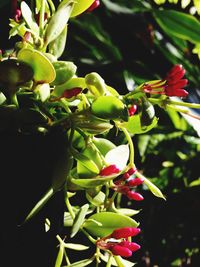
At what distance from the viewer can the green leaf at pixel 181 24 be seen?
2.99 ft

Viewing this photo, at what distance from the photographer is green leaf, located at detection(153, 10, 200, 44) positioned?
912mm

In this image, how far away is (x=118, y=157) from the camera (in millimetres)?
440

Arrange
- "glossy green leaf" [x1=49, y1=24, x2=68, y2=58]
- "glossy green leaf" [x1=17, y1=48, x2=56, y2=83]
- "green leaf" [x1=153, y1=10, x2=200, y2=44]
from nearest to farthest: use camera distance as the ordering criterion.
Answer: "glossy green leaf" [x1=17, y1=48, x2=56, y2=83]
"glossy green leaf" [x1=49, y1=24, x2=68, y2=58]
"green leaf" [x1=153, y1=10, x2=200, y2=44]

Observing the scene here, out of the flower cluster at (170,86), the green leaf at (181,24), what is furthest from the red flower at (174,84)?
the green leaf at (181,24)

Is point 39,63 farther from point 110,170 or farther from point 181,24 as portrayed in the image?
point 181,24

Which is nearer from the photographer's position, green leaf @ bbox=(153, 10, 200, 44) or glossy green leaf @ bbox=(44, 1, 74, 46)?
glossy green leaf @ bbox=(44, 1, 74, 46)

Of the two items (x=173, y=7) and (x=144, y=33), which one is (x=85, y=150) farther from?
(x=173, y=7)

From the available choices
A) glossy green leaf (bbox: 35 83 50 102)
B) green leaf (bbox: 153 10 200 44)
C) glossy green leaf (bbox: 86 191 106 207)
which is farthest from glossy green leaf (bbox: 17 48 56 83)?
green leaf (bbox: 153 10 200 44)

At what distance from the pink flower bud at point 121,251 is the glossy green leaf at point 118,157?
0.26ft

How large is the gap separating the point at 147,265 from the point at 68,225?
75 cm

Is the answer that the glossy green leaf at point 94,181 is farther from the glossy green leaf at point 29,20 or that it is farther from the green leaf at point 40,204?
the glossy green leaf at point 29,20

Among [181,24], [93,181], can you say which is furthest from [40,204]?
[181,24]

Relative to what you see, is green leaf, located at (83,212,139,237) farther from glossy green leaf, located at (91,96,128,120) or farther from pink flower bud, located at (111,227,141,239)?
glossy green leaf, located at (91,96,128,120)

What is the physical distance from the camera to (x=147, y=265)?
117 cm
